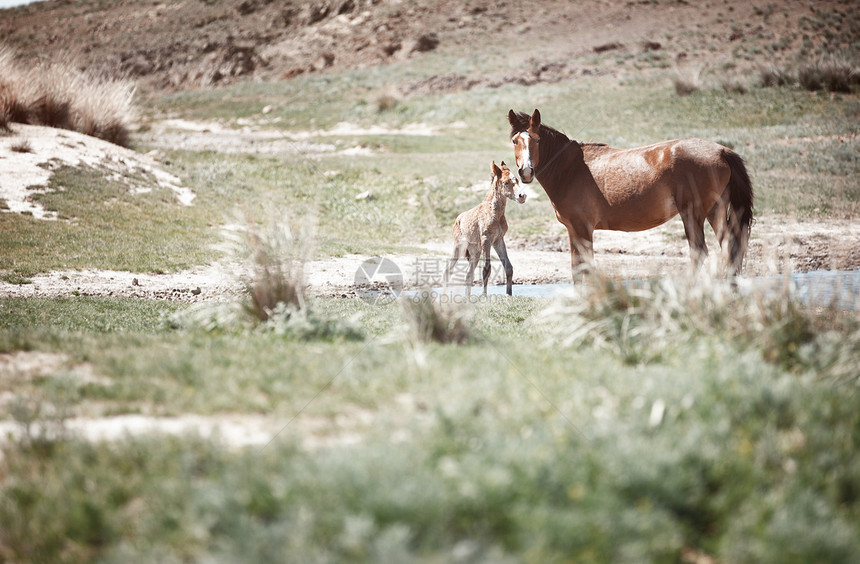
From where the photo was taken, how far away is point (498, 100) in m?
42.4

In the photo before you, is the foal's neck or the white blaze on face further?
the foal's neck

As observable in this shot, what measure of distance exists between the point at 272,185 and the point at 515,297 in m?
13.6

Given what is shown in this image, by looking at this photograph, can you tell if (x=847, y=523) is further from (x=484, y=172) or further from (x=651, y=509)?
(x=484, y=172)

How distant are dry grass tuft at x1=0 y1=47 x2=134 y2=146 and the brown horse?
18774mm

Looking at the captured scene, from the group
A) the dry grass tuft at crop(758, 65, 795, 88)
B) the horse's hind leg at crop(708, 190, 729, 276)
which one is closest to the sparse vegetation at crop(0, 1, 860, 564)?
the horse's hind leg at crop(708, 190, 729, 276)

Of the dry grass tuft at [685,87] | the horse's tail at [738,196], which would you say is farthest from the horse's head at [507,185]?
the dry grass tuft at [685,87]

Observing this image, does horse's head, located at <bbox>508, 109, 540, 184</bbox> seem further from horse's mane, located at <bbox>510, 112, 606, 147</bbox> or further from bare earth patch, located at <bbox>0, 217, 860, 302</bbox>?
bare earth patch, located at <bbox>0, 217, 860, 302</bbox>

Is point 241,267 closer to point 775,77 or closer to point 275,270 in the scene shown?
point 275,270

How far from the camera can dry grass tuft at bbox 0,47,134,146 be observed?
72.9ft

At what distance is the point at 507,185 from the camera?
1170cm

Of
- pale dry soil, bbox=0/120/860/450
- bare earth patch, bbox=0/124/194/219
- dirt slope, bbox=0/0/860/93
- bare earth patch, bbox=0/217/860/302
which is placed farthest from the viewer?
dirt slope, bbox=0/0/860/93

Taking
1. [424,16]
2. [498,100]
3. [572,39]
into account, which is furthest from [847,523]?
[424,16]

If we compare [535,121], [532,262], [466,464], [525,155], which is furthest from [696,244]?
[466,464]

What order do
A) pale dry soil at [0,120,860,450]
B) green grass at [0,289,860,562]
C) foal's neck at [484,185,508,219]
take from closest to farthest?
green grass at [0,289,860,562], pale dry soil at [0,120,860,450], foal's neck at [484,185,508,219]
